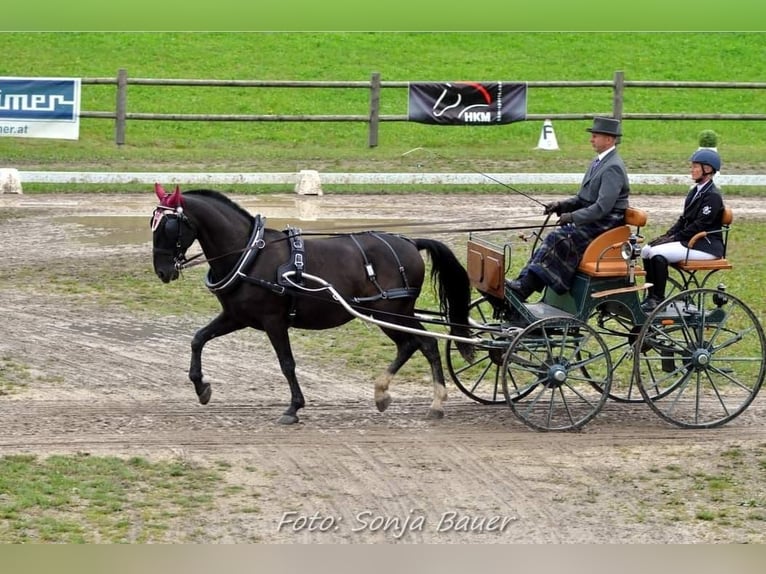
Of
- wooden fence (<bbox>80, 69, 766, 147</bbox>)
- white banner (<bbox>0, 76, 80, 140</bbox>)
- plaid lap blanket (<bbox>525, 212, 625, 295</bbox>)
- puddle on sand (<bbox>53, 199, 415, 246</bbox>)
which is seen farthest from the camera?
wooden fence (<bbox>80, 69, 766, 147</bbox>)

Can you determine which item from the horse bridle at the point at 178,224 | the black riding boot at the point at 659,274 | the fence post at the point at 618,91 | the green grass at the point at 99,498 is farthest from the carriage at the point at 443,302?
the fence post at the point at 618,91

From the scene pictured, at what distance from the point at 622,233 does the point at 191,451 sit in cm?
331

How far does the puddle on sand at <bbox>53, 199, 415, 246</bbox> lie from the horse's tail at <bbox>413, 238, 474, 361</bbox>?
634 centimetres

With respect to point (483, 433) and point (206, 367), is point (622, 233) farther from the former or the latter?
point (206, 367)

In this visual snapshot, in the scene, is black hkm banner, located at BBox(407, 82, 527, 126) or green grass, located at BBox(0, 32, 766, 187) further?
green grass, located at BBox(0, 32, 766, 187)

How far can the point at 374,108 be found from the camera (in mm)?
A: 23016

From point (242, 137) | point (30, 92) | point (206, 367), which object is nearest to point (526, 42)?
point (242, 137)

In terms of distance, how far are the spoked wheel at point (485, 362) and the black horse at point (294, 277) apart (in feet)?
0.66

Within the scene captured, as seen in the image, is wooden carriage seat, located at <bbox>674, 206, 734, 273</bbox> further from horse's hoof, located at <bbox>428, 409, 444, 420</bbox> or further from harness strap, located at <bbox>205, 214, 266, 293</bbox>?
harness strap, located at <bbox>205, 214, 266, 293</bbox>

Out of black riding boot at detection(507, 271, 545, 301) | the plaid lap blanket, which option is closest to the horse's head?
black riding boot at detection(507, 271, 545, 301)

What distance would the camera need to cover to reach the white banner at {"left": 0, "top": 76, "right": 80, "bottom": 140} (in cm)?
2155

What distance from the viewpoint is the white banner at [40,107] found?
848 inches

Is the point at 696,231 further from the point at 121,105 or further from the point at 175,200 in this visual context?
the point at 121,105

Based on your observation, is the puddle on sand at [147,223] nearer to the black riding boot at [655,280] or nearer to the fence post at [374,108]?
the fence post at [374,108]
